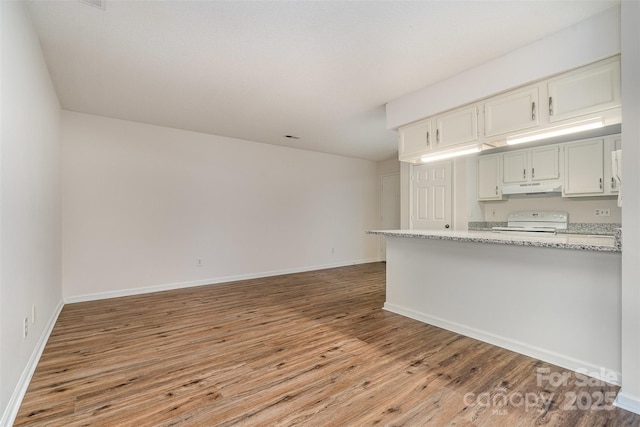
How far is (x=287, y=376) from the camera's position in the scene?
80.4 inches

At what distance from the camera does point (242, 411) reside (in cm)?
167

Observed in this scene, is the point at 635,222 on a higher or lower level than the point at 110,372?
higher

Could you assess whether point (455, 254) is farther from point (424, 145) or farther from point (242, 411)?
point (242, 411)

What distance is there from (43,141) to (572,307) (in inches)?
176

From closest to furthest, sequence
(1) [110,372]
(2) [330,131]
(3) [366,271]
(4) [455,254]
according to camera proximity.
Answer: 1. (1) [110,372]
2. (4) [455,254]
3. (2) [330,131]
4. (3) [366,271]

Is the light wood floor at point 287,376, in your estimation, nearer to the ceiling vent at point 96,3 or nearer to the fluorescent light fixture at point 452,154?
the fluorescent light fixture at point 452,154

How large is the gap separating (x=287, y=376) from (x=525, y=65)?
3.04m

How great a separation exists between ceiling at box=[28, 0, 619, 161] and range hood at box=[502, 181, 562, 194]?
87.7 inches

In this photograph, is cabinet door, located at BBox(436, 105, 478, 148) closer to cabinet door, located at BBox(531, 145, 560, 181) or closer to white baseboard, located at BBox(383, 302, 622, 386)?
white baseboard, located at BBox(383, 302, 622, 386)

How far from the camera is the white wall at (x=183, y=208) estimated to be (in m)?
3.90

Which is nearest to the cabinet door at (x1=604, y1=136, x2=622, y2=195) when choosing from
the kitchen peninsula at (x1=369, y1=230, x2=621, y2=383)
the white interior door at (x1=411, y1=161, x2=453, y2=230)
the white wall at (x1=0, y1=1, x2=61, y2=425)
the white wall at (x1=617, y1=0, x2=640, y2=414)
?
Answer: the kitchen peninsula at (x1=369, y1=230, x2=621, y2=383)

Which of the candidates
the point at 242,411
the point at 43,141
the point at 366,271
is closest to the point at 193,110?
the point at 43,141

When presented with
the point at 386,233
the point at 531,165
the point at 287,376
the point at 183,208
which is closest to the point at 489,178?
the point at 531,165

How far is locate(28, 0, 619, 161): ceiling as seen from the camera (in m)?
1.97
